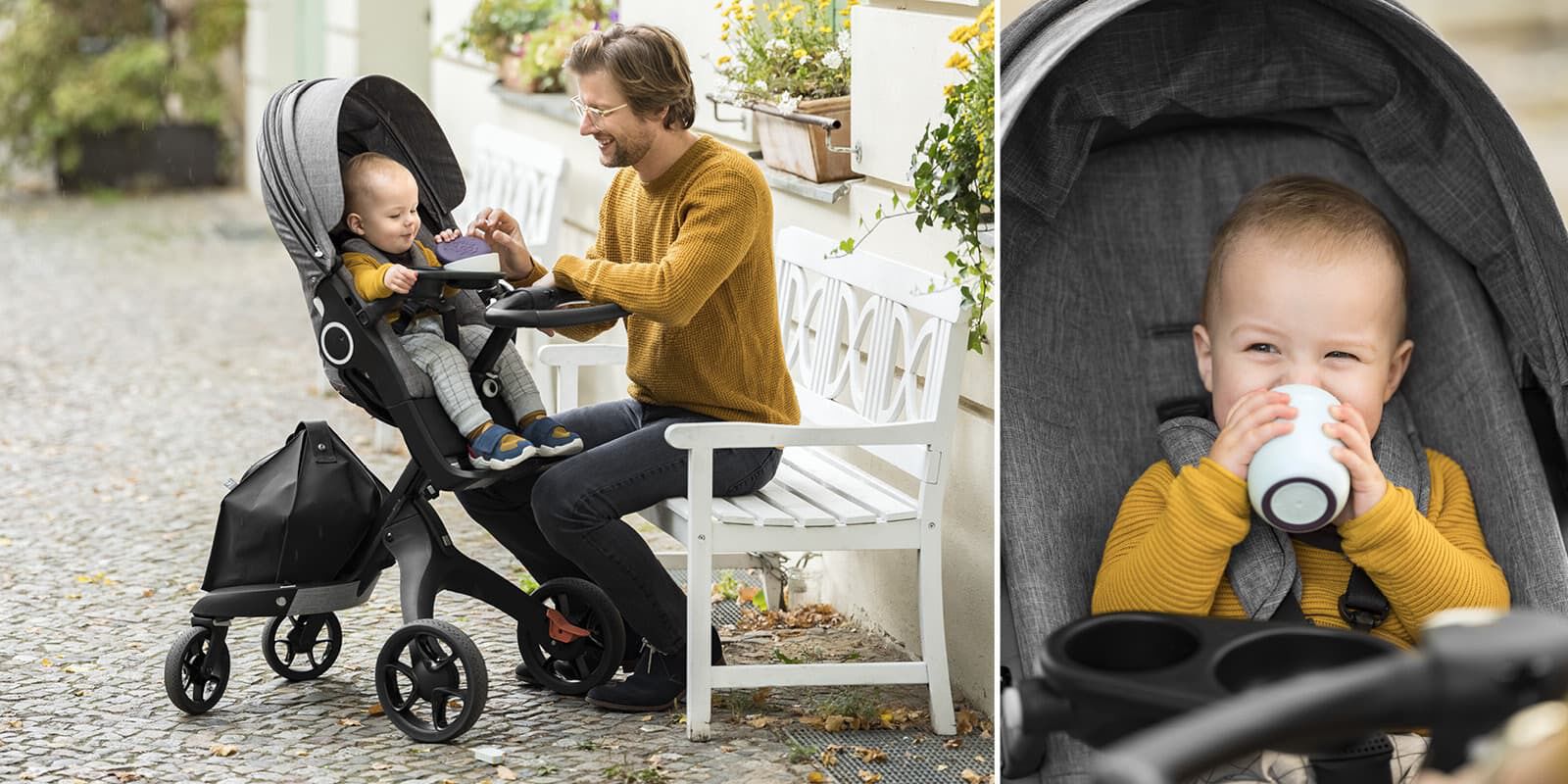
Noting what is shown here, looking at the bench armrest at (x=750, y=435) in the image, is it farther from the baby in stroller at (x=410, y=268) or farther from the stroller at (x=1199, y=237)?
the stroller at (x=1199, y=237)

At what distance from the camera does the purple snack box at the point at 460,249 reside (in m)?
3.05

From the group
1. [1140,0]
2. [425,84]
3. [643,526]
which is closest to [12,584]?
[643,526]

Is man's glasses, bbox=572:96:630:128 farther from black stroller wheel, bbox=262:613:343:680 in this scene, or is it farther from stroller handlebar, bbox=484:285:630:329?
black stroller wheel, bbox=262:613:343:680

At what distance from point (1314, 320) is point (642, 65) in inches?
47.8

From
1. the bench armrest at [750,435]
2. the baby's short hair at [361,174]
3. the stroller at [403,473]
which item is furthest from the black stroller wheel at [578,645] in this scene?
the baby's short hair at [361,174]

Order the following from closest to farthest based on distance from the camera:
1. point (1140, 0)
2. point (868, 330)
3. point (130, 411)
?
point (1140, 0)
point (868, 330)
point (130, 411)

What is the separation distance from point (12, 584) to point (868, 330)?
212 cm

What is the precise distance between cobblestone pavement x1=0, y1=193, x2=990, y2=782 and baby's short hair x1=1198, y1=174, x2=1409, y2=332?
3.50 feet

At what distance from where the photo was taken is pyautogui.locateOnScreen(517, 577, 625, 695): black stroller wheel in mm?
3258

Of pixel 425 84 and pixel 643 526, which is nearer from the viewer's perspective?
pixel 643 526

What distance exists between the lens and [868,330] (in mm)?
3463

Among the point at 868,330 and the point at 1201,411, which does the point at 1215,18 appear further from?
the point at 868,330

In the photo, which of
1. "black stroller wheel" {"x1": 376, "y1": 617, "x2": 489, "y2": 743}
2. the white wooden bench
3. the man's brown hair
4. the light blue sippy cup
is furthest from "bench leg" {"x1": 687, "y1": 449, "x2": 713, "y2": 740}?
the light blue sippy cup

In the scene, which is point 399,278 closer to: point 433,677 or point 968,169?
point 433,677
